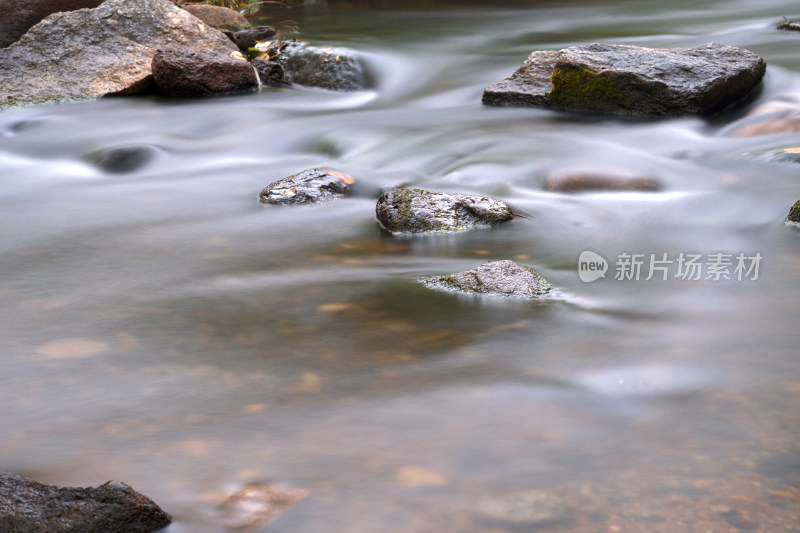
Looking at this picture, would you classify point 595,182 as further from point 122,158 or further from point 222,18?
point 222,18

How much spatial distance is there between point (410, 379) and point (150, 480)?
913 mm

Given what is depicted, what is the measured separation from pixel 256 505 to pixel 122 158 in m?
4.77

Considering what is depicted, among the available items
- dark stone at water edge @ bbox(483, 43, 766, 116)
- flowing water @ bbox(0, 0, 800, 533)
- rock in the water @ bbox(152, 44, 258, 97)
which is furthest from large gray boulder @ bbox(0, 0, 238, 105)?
dark stone at water edge @ bbox(483, 43, 766, 116)

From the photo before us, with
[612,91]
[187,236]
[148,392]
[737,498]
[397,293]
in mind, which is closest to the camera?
[737,498]

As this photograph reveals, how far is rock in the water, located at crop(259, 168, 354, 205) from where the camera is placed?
4.96 m

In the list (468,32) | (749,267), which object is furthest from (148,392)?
(468,32)

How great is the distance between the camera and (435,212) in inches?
169

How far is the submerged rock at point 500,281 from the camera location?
331cm

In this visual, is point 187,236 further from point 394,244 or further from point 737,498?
point 737,498

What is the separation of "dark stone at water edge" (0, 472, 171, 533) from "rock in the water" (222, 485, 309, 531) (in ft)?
0.64

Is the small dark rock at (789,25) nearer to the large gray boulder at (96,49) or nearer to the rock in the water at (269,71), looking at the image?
the rock in the water at (269,71)

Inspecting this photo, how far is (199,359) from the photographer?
286 cm

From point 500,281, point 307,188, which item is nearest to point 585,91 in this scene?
point 307,188

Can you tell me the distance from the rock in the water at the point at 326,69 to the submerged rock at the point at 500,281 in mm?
5468
